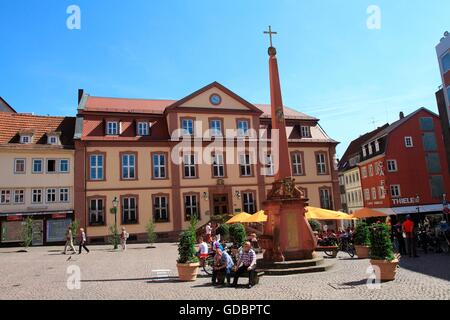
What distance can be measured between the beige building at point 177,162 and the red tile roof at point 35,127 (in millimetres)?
1931

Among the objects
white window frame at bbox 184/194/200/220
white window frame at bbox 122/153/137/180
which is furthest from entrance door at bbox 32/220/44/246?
white window frame at bbox 184/194/200/220

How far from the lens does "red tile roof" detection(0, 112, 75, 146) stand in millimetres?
30506

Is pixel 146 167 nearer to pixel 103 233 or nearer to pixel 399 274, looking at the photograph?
pixel 103 233

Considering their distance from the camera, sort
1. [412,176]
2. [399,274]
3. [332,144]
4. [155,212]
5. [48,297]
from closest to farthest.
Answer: [48,297] < [399,274] < [155,212] < [332,144] < [412,176]

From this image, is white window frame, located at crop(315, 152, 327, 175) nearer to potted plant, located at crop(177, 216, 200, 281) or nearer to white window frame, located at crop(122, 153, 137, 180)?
white window frame, located at crop(122, 153, 137, 180)

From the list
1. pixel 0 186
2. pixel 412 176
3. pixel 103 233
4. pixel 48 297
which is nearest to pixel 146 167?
pixel 103 233

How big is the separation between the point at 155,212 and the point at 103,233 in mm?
4289

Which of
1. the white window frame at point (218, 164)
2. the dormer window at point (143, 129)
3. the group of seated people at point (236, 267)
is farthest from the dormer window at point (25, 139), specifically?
the group of seated people at point (236, 267)

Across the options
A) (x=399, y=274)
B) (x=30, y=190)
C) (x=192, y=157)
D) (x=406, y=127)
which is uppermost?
(x=406, y=127)

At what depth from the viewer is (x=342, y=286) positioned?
1014 centimetres

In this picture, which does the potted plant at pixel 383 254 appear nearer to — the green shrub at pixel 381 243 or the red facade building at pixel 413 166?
the green shrub at pixel 381 243

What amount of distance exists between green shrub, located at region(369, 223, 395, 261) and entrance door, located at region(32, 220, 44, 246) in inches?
1018

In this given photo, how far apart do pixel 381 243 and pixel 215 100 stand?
25.5m

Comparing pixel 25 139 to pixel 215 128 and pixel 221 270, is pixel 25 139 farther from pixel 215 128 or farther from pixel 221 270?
pixel 221 270
